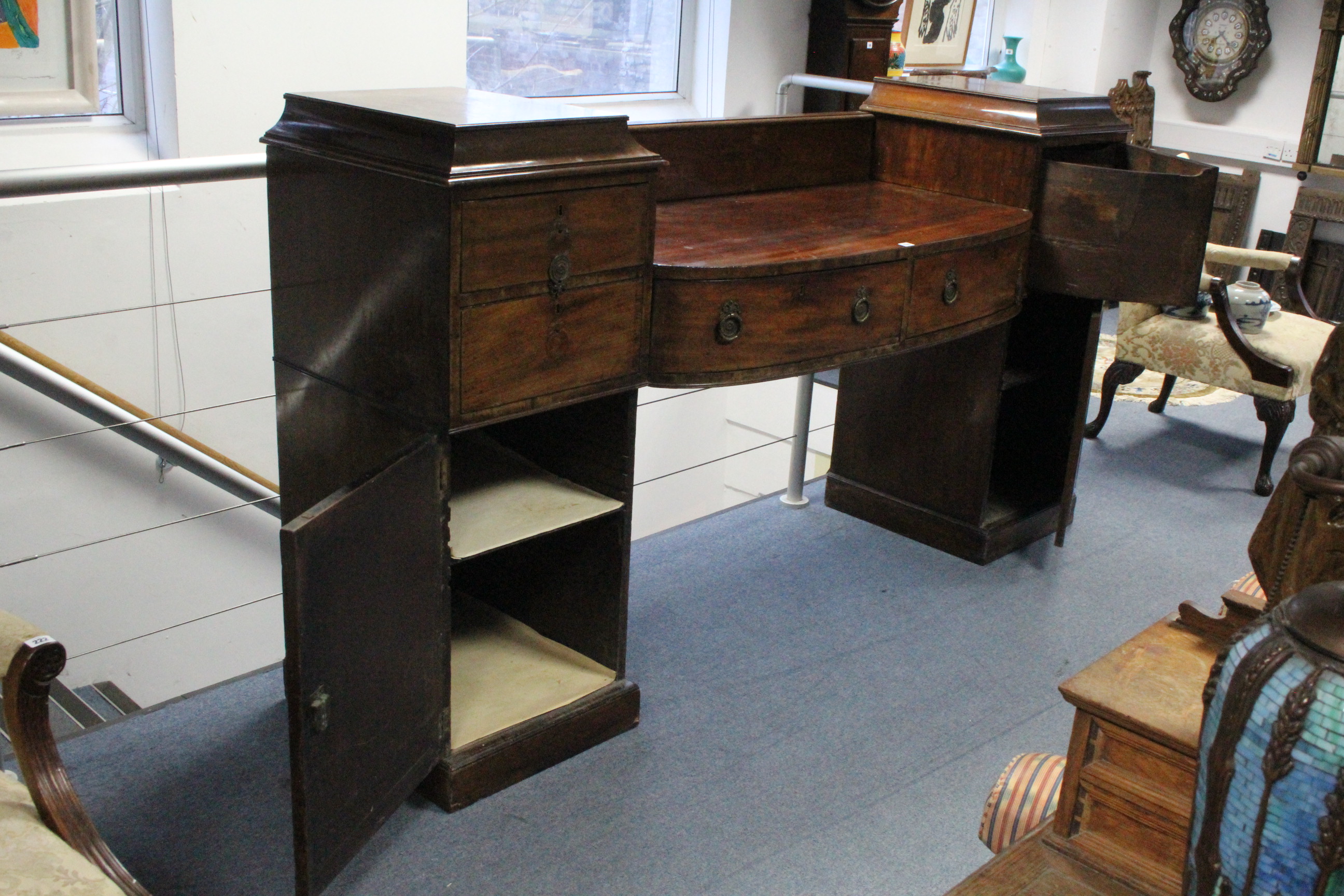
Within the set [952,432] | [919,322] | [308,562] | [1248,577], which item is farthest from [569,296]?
[952,432]

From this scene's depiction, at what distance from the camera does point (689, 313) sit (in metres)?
2.24

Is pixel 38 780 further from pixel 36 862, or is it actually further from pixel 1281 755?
pixel 1281 755

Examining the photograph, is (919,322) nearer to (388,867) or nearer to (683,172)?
(683,172)

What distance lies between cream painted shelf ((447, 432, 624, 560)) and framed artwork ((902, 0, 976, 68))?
451cm

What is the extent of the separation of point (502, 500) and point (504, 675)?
0.36 m

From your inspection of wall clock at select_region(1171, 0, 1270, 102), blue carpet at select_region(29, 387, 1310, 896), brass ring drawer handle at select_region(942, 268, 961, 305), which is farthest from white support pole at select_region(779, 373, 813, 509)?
wall clock at select_region(1171, 0, 1270, 102)

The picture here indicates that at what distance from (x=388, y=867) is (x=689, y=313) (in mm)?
1058

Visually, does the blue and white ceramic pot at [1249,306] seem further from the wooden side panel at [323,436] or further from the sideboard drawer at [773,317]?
the wooden side panel at [323,436]

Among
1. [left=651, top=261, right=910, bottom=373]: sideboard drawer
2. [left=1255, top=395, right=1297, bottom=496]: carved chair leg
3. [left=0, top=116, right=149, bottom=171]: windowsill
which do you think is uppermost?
[left=0, top=116, right=149, bottom=171]: windowsill

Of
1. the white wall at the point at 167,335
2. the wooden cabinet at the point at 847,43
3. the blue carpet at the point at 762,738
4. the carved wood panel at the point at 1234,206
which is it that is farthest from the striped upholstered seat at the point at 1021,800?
the carved wood panel at the point at 1234,206

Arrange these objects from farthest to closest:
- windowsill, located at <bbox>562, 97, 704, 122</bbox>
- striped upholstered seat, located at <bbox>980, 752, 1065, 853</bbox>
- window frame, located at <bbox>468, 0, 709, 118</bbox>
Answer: window frame, located at <bbox>468, 0, 709, 118</bbox>
windowsill, located at <bbox>562, 97, 704, 122</bbox>
striped upholstered seat, located at <bbox>980, 752, 1065, 853</bbox>

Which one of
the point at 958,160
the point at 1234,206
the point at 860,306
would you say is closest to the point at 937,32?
the point at 1234,206

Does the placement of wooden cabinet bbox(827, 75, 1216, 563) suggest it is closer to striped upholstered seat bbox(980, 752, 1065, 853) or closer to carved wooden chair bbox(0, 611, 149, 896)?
striped upholstered seat bbox(980, 752, 1065, 853)

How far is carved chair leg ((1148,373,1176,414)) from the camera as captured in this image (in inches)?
184
